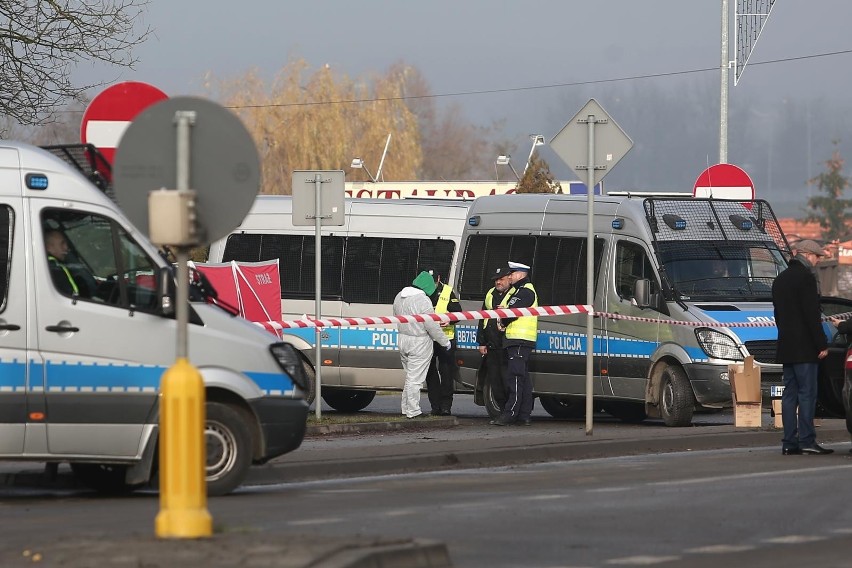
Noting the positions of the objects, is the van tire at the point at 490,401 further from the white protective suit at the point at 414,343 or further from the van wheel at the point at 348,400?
the van wheel at the point at 348,400

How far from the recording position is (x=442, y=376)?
21.1 metres

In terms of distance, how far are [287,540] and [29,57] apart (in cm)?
1484

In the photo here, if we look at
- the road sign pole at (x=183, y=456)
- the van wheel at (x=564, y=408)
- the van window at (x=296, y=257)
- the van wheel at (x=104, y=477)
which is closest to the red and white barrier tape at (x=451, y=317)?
the van window at (x=296, y=257)

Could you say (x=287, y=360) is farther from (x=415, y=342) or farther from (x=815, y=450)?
(x=415, y=342)

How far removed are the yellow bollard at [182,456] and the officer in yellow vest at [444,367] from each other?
1279 cm

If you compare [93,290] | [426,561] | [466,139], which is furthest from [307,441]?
[466,139]

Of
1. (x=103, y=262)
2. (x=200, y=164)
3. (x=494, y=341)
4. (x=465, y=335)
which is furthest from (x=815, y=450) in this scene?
(x=200, y=164)

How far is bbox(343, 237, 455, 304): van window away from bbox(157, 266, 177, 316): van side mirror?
10.4m

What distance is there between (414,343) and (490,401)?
1171 millimetres

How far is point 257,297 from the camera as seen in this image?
21062 mm

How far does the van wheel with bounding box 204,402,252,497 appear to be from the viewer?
11859mm

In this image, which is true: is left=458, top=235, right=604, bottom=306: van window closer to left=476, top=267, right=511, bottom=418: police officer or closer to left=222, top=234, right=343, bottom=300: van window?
left=476, top=267, right=511, bottom=418: police officer

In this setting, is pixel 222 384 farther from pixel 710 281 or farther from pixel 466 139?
pixel 466 139

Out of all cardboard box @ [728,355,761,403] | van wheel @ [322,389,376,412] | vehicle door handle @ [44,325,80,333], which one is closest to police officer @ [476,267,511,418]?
cardboard box @ [728,355,761,403]
